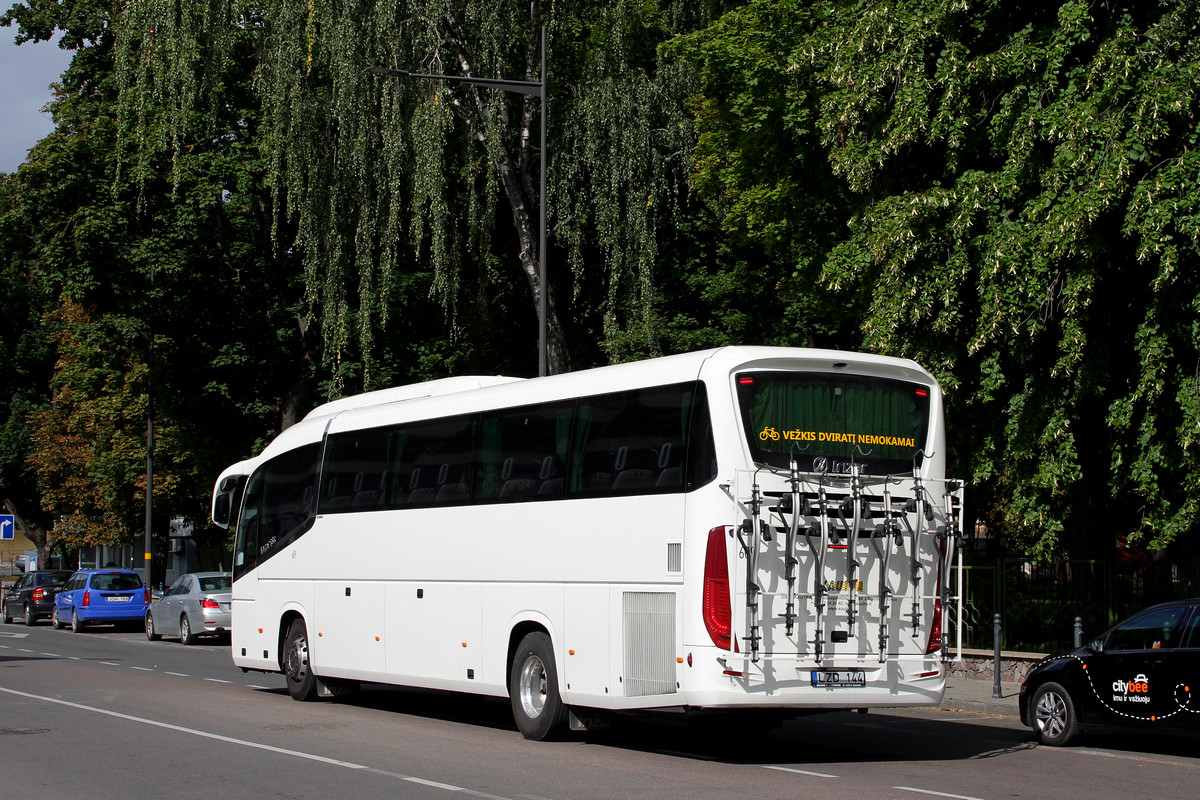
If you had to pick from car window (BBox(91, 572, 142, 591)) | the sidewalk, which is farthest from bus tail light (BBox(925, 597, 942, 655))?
car window (BBox(91, 572, 142, 591))

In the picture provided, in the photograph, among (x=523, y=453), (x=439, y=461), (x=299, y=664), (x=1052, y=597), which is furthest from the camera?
(x=1052, y=597)

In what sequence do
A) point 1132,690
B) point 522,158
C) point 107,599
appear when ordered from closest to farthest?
point 1132,690 → point 522,158 → point 107,599

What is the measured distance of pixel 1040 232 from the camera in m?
17.0

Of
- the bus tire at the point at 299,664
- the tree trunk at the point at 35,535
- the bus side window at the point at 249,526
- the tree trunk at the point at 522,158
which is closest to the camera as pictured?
the bus tire at the point at 299,664

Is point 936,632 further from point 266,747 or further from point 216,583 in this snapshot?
point 216,583

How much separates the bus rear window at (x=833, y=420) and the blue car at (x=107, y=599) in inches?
1164

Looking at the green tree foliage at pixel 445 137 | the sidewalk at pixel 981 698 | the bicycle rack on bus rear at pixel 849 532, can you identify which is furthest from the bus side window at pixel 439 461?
the green tree foliage at pixel 445 137

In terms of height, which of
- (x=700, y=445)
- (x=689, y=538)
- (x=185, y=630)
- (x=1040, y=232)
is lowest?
(x=185, y=630)

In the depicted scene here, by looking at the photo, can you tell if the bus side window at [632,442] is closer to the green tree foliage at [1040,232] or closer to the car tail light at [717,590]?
the car tail light at [717,590]

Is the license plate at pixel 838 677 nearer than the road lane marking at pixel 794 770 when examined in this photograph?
No

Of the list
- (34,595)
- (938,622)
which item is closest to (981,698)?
(938,622)

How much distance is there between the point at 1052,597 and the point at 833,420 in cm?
1049

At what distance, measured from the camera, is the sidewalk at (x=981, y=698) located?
1752 cm

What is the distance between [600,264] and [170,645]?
13.2m
